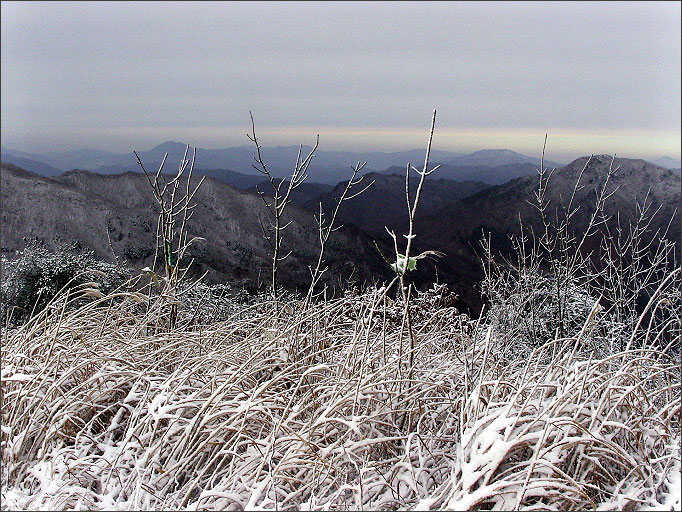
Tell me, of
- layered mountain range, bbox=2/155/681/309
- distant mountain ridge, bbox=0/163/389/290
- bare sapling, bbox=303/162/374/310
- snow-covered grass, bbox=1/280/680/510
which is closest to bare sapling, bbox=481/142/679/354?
bare sapling, bbox=303/162/374/310

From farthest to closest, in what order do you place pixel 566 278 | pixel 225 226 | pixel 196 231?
pixel 225 226 → pixel 196 231 → pixel 566 278

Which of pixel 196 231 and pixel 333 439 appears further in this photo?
pixel 196 231

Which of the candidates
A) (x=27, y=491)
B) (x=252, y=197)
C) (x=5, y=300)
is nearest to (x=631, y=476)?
(x=27, y=491)

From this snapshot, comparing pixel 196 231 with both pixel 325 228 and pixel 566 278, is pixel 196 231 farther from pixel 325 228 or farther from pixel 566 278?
pixel 325 228

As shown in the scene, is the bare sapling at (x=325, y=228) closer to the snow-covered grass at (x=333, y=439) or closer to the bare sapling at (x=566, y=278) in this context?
the snow-covered grass at (x=333, y=439)

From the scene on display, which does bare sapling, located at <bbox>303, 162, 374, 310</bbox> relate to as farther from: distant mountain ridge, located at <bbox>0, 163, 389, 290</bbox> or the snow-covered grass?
distant mountain ridge, located at <bbox>0, 163, 389, 290</bbox>

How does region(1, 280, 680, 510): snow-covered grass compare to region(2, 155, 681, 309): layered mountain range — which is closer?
region(1, 280, 680, 510): snow-covered grass

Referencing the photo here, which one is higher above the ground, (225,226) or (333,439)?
(333,439)

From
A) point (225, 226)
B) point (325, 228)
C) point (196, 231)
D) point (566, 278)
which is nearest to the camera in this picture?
point (325, 228)

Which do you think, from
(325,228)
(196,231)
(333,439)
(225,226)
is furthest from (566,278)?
(225,226)

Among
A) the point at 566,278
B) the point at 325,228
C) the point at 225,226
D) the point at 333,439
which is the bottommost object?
the point at 225,226
